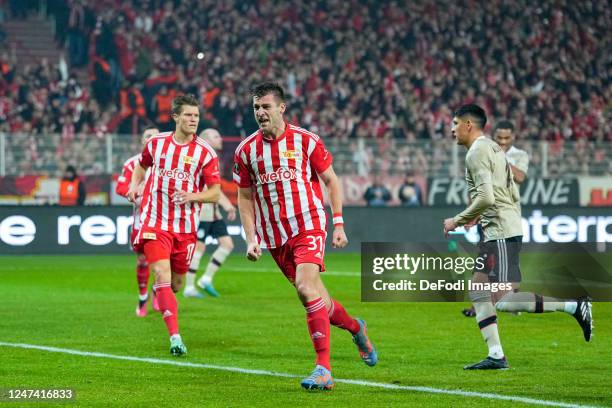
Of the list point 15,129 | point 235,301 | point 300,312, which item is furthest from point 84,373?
point 15,129

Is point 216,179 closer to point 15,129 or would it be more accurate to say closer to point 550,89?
point 15,129

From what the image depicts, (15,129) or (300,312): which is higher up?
(15,129)

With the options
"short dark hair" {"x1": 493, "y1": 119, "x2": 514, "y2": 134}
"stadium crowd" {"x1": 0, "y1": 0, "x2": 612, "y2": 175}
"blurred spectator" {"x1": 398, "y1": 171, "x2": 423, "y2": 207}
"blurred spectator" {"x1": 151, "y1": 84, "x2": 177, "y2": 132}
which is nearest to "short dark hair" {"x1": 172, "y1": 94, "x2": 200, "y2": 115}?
"short dark hair" {"x1": 493, "y1": 119, "x2": 514, "y2": 134}

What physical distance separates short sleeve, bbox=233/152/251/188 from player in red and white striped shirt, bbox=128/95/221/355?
1752 mm

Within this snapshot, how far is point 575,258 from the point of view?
9984mm

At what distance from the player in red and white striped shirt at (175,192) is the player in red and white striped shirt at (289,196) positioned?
1.88 meters

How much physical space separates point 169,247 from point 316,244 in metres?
2.48

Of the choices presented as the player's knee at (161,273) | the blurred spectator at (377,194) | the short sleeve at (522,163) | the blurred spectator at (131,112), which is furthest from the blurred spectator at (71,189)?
the player's knee at (161,273)

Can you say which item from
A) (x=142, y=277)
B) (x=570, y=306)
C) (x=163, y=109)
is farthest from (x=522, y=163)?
(x=163, y=109)

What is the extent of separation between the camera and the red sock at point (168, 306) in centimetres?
992

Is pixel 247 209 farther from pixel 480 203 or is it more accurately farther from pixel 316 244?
pixel 480 203

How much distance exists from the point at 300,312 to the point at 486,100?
65.2ft

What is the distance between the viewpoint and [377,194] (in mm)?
25219

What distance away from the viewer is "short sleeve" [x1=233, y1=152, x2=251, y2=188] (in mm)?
8398
